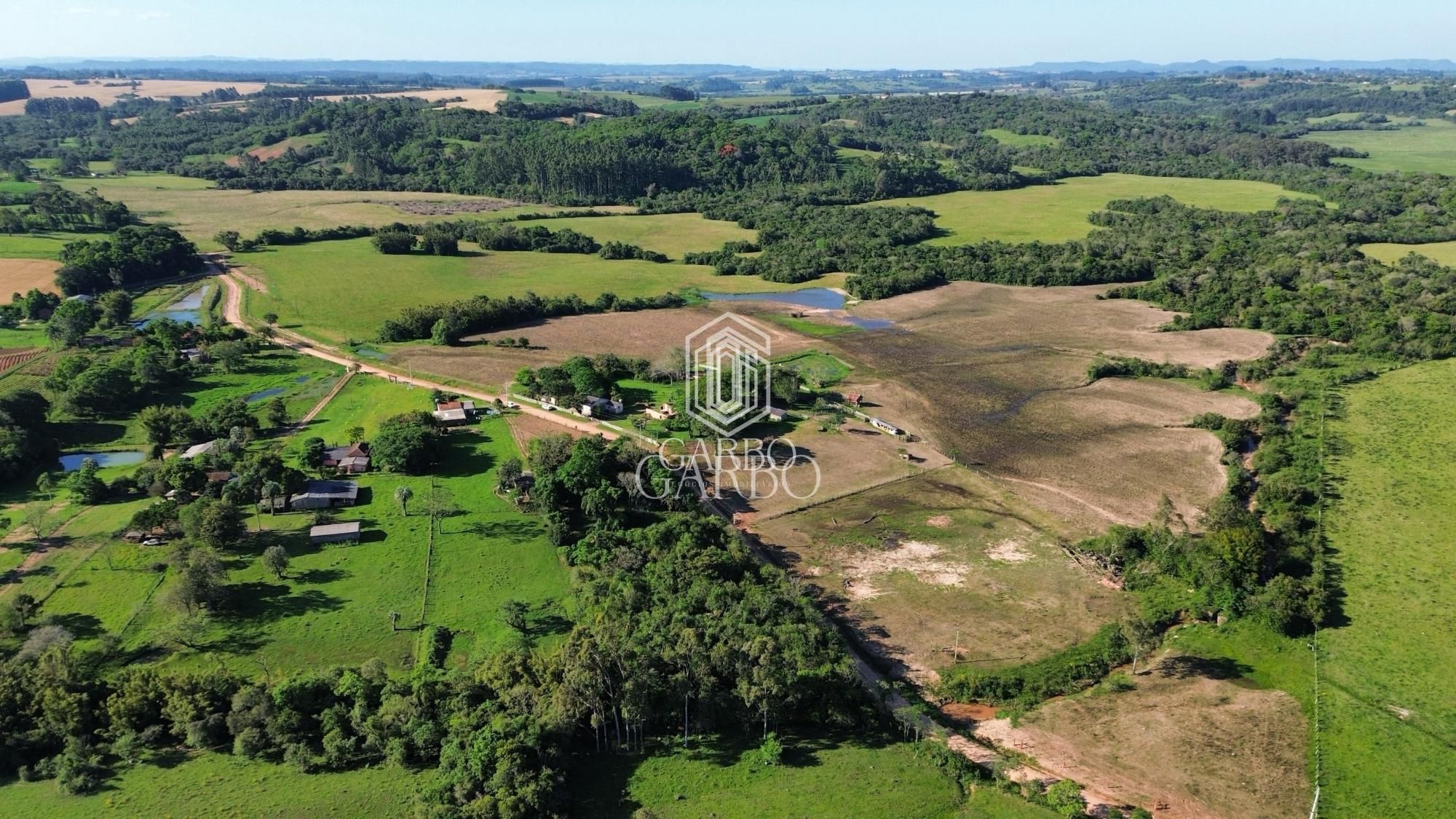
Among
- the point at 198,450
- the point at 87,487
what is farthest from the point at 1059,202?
the point at 87,487

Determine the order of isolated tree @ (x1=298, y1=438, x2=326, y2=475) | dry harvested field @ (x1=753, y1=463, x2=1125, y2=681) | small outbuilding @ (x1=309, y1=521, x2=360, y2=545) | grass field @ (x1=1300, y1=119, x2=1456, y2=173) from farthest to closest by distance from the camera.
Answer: grass field @ (x1=1300, y1=119, x2=1456, y2=173) → isolated tree @ (x1=298, y1=438, x2=326, y2=475) → small outbuilding @ (x1=309, y1=521, x2=360, y2=545) → dry harvested field @ (x1=753, y1=463, x2=1125, y2=681)

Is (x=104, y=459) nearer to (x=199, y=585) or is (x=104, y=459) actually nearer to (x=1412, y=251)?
(x=199, y=585)

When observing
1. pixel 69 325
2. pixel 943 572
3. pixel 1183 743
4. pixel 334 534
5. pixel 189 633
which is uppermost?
pixel 69 325

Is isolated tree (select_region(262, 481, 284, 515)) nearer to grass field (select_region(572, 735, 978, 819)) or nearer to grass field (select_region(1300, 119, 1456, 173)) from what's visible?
grass field (select_region(572, 735, 978, 819))

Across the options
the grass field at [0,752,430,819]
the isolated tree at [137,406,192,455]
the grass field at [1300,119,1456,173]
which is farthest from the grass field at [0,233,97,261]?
the grass field at [1300,119,1456,173]

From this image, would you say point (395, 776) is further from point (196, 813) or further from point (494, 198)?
point (494, 198)

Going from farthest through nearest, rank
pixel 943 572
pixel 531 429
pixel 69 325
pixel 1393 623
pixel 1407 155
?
pixel 1407 155 → pixel 69 325 → pixel 531 429 → pixel 943 572 → pixel 1393 623
